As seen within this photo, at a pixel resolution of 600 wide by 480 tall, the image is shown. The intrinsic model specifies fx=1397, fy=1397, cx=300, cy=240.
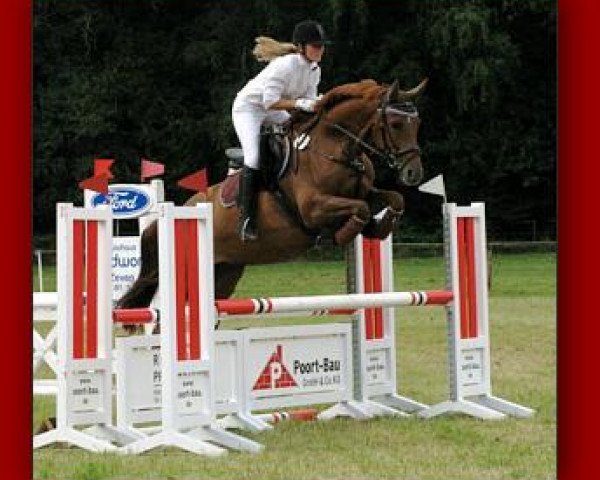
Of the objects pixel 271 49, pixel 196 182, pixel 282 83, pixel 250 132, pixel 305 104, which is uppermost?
pixel 271 49

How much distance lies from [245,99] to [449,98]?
17.2 metres

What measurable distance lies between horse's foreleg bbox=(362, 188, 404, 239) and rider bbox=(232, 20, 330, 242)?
54 cm

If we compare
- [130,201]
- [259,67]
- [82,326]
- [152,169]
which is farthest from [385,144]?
[259,67]

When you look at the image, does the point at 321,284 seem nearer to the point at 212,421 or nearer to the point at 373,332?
the point at 373,332

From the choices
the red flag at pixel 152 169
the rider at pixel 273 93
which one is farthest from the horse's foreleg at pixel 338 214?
the red flag at pixel 152 169

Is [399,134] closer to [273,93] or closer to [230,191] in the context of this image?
[273,93]

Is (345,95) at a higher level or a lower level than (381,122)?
higher

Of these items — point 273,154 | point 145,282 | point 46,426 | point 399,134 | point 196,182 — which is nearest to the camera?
point 46,426

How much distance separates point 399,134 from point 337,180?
16.6 inches

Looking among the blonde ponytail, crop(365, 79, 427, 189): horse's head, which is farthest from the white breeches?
crop(365, 79, 427, 189): horse's head

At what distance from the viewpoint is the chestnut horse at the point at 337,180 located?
20.3 feet

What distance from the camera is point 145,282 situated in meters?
7.23
